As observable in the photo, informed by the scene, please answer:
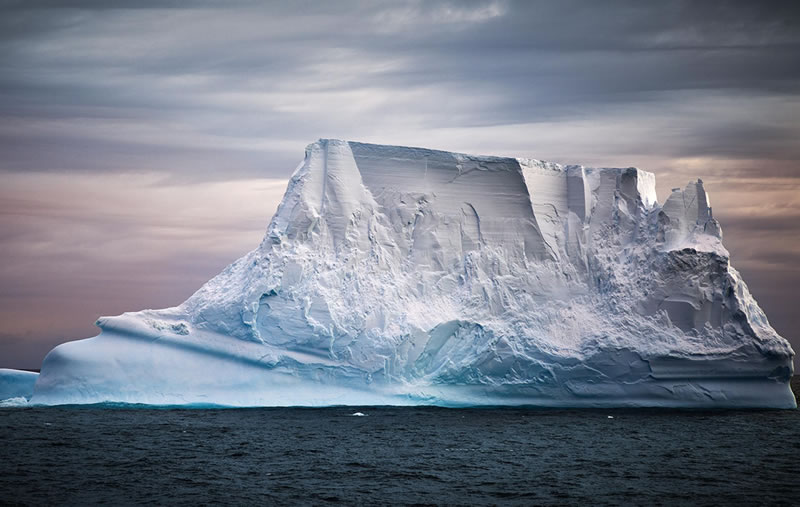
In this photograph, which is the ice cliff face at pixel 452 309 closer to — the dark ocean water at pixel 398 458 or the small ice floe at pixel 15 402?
the dark ocean water at pixel 398 458

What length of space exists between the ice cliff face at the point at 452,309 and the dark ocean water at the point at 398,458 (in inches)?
31.6

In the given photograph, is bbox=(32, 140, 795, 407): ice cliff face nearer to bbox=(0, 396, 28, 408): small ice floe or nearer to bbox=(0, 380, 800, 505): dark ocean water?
bbox=(0, 380, 800, 505): dark ocean water

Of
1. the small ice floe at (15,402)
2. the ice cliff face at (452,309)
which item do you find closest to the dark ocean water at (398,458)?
the small ice floe at (15,402)

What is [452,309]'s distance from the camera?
81.0 feet

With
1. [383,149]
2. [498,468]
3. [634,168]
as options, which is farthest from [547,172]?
[498,468]

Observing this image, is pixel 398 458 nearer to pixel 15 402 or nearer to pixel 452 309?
pixel 452 309

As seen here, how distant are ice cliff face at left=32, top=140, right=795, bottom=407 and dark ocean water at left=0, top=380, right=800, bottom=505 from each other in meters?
0.80

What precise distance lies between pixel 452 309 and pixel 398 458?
7.69 meters

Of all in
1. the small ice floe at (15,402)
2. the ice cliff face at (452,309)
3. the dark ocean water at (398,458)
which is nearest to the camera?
the dark ocean water at (398,458)

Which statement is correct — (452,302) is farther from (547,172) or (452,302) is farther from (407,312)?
(547,172)

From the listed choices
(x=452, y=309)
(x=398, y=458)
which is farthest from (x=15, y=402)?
(x=398, y=458)

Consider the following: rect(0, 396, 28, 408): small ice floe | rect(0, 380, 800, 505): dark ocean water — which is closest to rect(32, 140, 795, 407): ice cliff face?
rect(0, 380, 800, 505): dark ocean water

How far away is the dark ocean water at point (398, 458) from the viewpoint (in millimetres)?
14289

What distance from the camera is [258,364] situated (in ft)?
76.2
